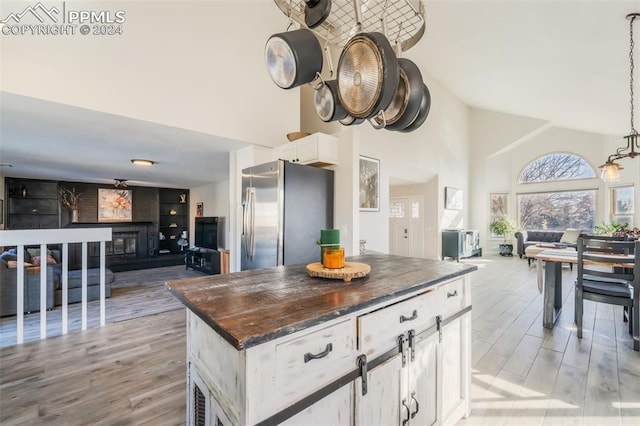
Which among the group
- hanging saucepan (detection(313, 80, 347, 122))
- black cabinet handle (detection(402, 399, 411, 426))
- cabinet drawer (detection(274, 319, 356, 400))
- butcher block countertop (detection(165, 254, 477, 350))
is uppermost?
hanging saucepan (detection(313, 80, 347, 122))

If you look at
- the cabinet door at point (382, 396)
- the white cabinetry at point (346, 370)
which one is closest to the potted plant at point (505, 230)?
the white cabinetry at point (346, 370)

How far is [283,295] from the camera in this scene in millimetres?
1147

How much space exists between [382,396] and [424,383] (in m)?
0.36

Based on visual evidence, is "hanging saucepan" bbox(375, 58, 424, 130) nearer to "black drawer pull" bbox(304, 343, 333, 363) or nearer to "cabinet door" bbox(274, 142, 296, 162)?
"black drawer pull" bbox(304, 343, 333, 363)

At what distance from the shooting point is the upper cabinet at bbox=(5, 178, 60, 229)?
6078mm

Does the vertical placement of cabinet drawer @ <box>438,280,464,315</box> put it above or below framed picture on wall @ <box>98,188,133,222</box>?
below

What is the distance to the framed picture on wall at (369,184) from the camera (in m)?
4.89

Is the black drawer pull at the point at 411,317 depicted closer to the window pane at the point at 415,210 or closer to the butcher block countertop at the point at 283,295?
the butcher block countertop at the point at 283,295

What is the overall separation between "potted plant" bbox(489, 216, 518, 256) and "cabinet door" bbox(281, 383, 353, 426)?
9229 millimetres

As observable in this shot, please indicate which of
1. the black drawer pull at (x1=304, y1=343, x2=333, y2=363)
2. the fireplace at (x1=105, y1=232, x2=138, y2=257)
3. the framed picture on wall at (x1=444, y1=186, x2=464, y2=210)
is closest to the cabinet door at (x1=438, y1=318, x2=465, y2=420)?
the black drawer pull at (x1=304, y1=343, x2=333, y2=363)

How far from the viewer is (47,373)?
7.34ft

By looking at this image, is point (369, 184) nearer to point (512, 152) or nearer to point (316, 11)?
point (316, 11)

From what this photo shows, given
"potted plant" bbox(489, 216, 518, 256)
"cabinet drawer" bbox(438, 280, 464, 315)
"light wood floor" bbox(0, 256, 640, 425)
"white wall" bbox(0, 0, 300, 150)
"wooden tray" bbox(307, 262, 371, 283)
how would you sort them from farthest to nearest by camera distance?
"potted plant" bbox(489, 216, 518, 256) → "white wall" bbox(0, 0, 300, 150) → "light wood floor" bbox(0, 256, 640, 425) → "cabinet drawer" bbox(438, 280, 464, 315) → "wooden tray" bbox(307, 262, 371, 283)

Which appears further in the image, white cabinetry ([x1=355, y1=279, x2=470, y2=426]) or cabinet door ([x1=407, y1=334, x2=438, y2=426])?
cabinet door ([x1=407, y1=334, x2=438, y2=426])
